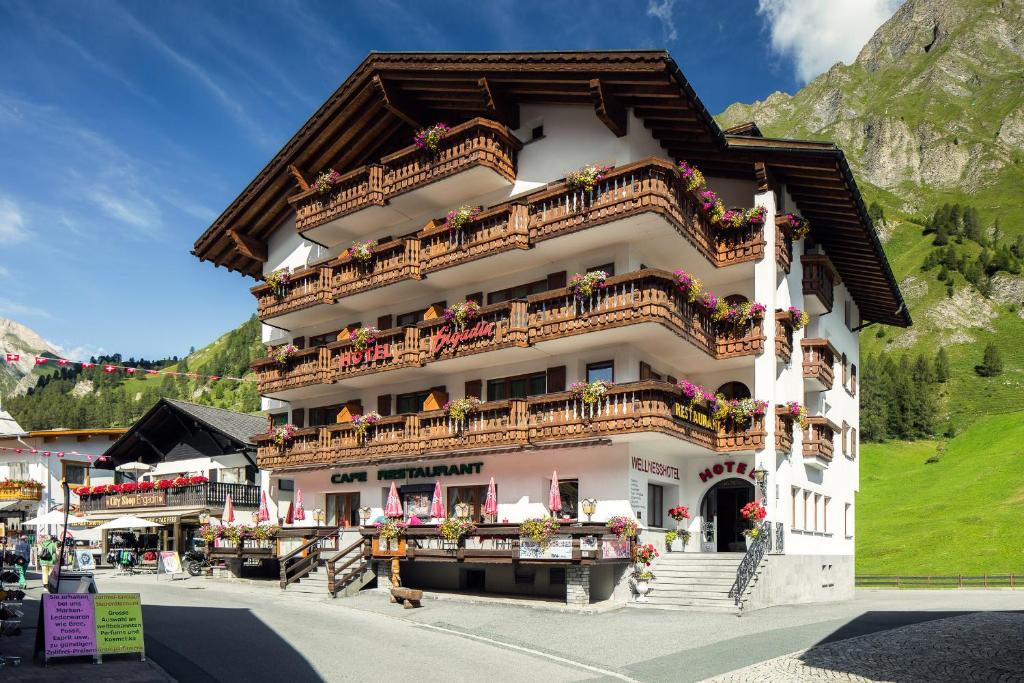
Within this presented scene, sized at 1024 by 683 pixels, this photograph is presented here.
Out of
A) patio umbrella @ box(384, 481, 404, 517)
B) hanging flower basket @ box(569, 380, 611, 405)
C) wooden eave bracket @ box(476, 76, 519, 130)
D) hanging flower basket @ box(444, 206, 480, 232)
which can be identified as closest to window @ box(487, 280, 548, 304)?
hanging flower basket @ box(444, 206, 480, 232)

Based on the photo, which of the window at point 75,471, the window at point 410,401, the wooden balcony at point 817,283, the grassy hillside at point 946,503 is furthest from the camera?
the grassy hillside at point 946,503

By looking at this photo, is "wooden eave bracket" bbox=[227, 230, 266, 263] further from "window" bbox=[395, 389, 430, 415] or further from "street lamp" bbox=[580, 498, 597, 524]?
"street lamp" bbox=[580, 498, 597, 524]

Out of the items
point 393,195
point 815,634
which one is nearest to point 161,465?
point 393,195

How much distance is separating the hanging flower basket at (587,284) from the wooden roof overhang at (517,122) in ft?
15.2

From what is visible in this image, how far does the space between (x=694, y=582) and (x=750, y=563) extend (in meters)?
1.64

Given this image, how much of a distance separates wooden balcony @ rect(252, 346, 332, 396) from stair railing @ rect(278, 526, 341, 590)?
5.88m

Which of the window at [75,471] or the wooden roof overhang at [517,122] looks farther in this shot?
the window at [75,471]

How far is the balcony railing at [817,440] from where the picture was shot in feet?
104

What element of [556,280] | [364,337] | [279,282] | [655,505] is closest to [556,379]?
[556,280]

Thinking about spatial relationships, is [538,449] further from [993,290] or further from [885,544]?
[993,290]

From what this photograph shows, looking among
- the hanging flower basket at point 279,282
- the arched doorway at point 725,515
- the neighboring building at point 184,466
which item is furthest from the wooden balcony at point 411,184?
the neighboring building at point 184,466

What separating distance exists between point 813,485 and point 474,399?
1245 centimetres

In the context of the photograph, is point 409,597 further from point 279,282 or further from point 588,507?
point 279,282

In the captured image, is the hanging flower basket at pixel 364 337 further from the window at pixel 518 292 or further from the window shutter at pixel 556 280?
the window shutter at pixel 556 280
